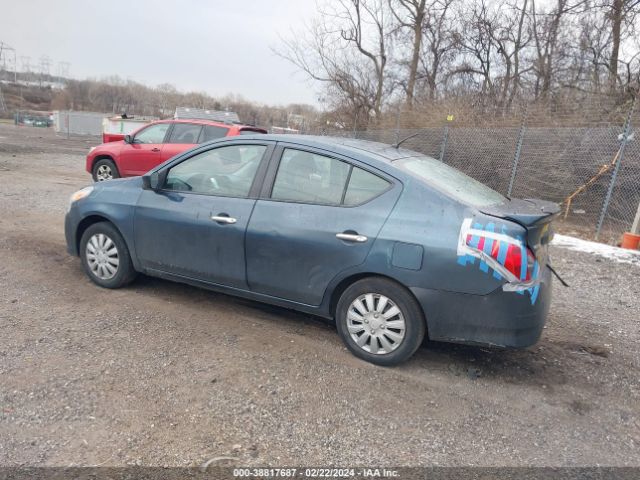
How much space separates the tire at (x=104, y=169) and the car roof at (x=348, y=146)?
24.6ft

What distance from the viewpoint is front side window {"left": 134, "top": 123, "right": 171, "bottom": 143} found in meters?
10.2

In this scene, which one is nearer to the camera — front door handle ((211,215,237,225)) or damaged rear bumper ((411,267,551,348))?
damaged rear bumper ((411,267,551,348))

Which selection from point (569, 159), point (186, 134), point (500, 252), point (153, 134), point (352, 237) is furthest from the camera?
point (569, 159)

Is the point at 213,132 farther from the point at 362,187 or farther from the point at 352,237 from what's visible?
the point at 352,237

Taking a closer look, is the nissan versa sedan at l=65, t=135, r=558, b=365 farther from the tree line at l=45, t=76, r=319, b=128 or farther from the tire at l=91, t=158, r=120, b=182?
the tree line at l=45, t=76, r=319, b=128

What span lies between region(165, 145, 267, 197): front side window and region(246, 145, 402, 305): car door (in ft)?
0.73

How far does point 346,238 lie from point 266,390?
116 centimetres

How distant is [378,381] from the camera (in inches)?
127

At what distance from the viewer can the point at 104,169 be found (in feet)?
34.5

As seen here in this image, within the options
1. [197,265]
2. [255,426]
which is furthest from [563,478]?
[197,265]

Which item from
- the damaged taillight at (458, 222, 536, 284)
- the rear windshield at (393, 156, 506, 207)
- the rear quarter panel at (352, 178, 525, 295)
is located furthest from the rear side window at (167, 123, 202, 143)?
the damaged taillight at (458, 222, 536, 284)

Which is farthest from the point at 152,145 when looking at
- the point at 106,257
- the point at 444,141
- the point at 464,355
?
the point at 464,355

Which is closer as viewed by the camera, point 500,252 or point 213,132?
point 500,252

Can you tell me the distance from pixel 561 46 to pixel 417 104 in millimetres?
6298
